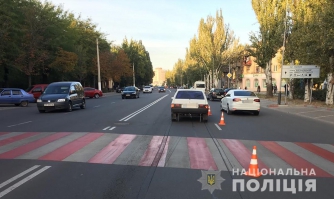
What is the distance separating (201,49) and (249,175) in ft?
203

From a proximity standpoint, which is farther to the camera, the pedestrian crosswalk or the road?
the pedestrian crosswalk

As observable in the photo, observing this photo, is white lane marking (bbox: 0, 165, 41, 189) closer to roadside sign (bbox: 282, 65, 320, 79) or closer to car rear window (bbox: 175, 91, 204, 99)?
car rear window (bbox: 175, 91, 204, 99)

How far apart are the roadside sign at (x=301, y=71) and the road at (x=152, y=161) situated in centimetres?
1407

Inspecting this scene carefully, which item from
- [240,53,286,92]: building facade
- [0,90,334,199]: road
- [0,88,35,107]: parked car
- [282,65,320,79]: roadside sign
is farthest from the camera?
[240,53,286,92]: building facade

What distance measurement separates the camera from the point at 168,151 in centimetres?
799

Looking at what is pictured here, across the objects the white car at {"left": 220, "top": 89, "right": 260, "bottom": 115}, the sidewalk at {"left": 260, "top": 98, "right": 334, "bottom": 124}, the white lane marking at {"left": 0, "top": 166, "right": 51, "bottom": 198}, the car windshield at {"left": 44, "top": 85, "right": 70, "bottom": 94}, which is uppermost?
the car windshield at {"left": 44, "top": 85, "right": 70, "bottom": 94}

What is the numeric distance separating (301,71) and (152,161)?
2133 cm

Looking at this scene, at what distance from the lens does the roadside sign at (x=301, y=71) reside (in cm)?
2458

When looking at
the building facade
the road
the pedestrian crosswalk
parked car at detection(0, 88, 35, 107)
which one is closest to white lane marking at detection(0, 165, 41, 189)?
the road

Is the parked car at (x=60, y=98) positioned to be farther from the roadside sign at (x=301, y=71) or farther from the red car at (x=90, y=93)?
the red car at (x=90, y=93)

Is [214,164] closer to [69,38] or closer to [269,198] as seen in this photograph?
[269,198]

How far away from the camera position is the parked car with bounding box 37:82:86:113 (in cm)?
1870

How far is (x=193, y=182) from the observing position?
5445 millimetres

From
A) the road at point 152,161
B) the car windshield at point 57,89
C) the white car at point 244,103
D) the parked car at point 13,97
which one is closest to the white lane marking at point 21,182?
the road at point 152,161
